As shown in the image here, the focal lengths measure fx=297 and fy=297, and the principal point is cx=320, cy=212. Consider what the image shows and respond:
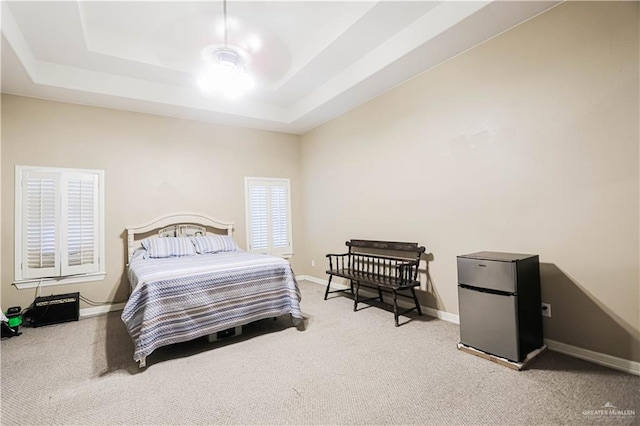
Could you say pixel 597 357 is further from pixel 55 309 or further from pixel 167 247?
pixel 55 309

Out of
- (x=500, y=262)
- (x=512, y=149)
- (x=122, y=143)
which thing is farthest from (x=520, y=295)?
(x=122, y=143)

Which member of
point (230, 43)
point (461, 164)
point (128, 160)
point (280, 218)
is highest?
point (230, 43)

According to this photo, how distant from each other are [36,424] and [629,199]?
4.08 metres

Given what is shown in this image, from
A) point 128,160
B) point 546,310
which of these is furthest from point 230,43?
point 546,310

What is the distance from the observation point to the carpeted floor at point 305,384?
68.9 inches

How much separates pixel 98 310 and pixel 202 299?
2.32m

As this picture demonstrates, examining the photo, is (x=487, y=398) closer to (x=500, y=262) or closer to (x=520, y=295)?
(x=520, y=295)

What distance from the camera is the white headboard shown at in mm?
4145

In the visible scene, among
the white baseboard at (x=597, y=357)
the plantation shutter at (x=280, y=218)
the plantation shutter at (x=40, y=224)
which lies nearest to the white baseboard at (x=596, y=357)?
the white baseboard at (x=597, y=357)

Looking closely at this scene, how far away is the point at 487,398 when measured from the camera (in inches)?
73.2

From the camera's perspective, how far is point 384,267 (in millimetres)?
3822

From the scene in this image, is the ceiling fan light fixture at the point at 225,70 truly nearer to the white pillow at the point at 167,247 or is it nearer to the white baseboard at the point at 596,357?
the white pillow at the point at 167,247

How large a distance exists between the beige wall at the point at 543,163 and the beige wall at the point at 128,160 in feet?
8.65

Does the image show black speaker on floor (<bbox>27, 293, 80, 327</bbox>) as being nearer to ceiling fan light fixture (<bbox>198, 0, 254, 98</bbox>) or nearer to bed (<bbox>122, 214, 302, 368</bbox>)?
bed (<bbox>122, 214, 302, 368</bbox>)
